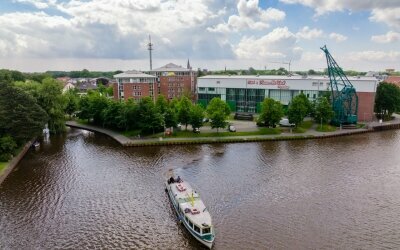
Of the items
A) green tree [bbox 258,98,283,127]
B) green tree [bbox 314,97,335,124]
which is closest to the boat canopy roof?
green tree [bbox 258,98,283,127]

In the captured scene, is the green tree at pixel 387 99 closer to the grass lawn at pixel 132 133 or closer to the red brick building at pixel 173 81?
the red brick building at pixel 173 81

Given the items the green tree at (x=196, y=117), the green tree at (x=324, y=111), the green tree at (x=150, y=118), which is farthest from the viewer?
the green tree at (x=324, y=111)

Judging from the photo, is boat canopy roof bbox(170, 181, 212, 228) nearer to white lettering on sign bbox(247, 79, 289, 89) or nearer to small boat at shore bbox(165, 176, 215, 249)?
small boat at shore bbox(165, 176, 215, 249)

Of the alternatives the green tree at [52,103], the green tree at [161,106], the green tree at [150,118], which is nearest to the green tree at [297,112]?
the green tree at [161,106]

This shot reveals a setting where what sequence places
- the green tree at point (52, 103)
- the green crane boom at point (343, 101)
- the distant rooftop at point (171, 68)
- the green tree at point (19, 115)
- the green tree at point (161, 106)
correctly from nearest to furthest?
1. the green tree at point (19, 115)
2. the green tree at point (52, 103)
3. the green tree at point (161, 106)
4. the green crane boom at point (343, 101)
5. the distant rooftop at point (171, 68)

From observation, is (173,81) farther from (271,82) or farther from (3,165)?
(3,165)

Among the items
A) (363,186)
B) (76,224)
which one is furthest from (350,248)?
(76,224)
